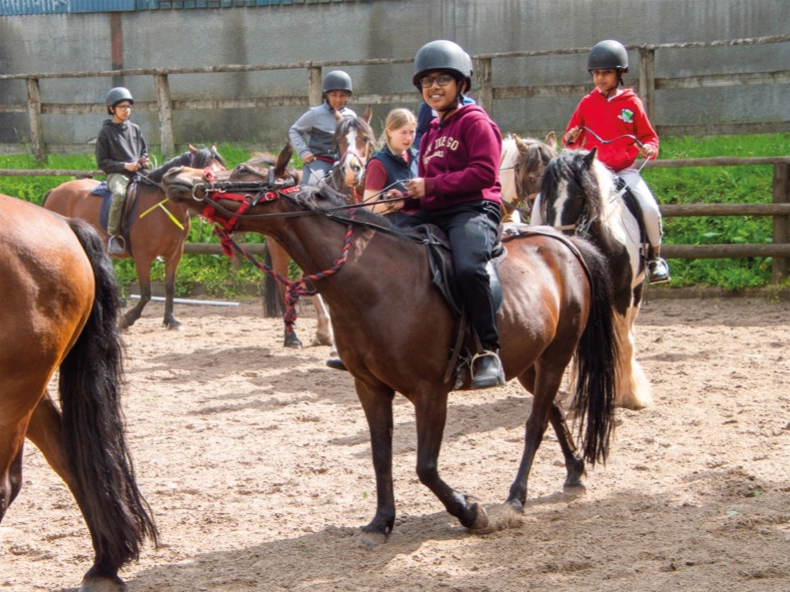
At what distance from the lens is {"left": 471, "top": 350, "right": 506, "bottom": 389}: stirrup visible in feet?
14.9

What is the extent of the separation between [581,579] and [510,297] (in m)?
1.37

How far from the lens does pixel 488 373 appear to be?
4559 mm

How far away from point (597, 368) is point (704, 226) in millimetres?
7136

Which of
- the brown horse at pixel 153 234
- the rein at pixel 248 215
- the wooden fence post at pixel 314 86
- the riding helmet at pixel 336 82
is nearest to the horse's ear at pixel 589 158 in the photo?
the rein at pixel 248 215

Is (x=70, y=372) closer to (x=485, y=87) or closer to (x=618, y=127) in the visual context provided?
(x=618, y=127)

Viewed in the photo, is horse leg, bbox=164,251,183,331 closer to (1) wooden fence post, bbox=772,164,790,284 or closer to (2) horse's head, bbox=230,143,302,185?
(1) wooden fence post, bbox=772,164,790,284

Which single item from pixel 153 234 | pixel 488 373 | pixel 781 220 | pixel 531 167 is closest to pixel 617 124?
pixel 531 167

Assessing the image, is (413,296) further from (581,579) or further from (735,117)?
(735,117)

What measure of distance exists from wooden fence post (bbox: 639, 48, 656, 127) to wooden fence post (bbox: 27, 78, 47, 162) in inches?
385

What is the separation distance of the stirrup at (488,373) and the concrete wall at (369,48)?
11307 millimetres

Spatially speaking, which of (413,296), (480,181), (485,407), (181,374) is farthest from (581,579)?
(181,374)

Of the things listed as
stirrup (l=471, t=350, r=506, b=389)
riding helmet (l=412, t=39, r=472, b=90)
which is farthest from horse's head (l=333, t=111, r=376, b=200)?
stirrup (l=471, t=350, r=506, b=389)

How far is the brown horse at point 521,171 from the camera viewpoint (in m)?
7.80

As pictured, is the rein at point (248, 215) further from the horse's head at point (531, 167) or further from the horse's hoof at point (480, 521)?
the horse's head at point (531, 167)
